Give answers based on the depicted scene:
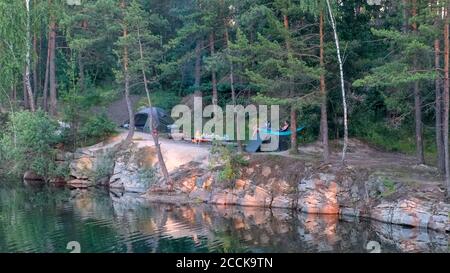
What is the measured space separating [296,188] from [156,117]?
14.1m

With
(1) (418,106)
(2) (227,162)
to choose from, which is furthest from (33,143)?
(1) (418,106)

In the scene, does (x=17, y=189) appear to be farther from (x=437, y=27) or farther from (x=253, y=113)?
(x=437, y=27)

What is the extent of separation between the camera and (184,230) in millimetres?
19812

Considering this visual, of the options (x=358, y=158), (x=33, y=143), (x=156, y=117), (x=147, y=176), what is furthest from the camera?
(x=156, y=117)

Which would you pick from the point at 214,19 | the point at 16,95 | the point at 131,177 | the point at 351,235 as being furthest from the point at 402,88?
the point at 16,95

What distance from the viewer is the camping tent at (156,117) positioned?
115 feet

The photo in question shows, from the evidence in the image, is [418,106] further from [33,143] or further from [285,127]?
[33,143]

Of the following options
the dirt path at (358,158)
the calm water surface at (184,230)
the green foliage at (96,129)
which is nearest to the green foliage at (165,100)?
the dirt path at (358,158)

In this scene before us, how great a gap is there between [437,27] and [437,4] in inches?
30.0

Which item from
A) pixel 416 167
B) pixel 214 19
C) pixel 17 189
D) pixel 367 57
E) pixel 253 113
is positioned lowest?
pixel 17 189

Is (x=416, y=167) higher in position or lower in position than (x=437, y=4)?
lower

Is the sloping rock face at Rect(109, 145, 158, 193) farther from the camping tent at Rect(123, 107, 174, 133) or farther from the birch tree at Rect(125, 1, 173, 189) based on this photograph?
the camping tent at Rect(123, 107, 174, 133)

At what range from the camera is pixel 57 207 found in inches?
945

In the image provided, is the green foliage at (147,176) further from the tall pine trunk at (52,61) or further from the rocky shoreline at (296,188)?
the tall pine trunk at (52,61)
